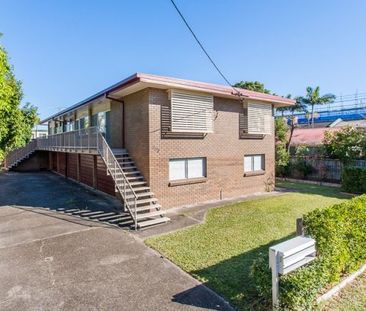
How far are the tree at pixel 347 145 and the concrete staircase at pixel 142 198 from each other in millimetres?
13211

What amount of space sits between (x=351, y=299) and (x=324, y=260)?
0.85 metres

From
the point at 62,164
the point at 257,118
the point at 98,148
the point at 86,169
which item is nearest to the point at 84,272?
the point at 98,148

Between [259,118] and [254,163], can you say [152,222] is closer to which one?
[254,163]

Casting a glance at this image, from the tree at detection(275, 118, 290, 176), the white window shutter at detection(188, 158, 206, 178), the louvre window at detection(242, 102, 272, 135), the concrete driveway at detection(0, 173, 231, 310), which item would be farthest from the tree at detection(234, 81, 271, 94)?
the concrete driveway at detection(0, 173, 231, 310)

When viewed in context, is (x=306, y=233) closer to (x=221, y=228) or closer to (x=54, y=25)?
(x=221, y=228)

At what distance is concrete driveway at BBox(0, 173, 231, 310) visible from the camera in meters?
4.46

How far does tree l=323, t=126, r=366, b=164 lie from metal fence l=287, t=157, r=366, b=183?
0.47m

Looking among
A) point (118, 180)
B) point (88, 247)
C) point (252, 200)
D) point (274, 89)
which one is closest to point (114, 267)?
point (88, 247)

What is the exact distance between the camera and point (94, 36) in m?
12.5

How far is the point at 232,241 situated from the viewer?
23.3 ft

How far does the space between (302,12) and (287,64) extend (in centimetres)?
393

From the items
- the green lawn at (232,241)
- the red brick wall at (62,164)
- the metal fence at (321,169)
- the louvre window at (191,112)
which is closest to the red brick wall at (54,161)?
the red brick wall at (62,164)

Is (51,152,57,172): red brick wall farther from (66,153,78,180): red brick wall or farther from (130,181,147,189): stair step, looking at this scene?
(130,181,147,189): stair step

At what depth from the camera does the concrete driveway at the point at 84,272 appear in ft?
14.6
